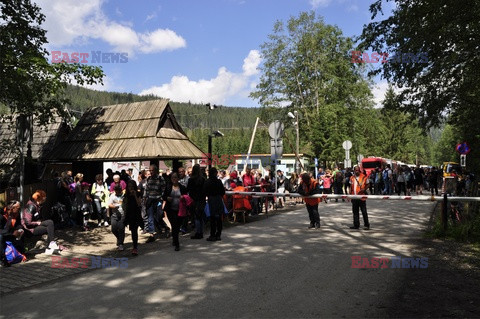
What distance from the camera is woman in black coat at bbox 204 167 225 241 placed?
389 inches

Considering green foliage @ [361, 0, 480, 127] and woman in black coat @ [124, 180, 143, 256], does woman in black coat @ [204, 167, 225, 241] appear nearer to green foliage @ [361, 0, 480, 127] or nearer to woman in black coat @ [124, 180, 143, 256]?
woman in black coat @ [124, 180, 143, 256]

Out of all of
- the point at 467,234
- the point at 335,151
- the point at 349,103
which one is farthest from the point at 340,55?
the point at 467,234

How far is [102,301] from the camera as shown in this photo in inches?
213

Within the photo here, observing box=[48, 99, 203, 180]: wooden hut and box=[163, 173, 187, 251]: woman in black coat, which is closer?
box=[163, 173, 187, 251]: woman in black coat

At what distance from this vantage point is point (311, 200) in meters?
11.6

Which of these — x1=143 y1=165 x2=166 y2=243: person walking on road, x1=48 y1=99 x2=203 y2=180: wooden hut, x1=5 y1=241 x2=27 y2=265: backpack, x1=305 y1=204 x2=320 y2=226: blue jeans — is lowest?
x1=5 y1=241 x2=27 y2=265: backpack

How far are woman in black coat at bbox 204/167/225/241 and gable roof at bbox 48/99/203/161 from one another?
24.4ft

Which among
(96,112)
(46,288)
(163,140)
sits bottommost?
(46,288)

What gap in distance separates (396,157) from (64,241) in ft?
245

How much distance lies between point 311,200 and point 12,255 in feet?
25.2

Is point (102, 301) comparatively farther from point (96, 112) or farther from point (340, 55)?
point (340, 55)

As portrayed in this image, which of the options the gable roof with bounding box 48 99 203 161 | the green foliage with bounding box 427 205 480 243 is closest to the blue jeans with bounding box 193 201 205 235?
the green foliage with bounding box 427 205 480 243

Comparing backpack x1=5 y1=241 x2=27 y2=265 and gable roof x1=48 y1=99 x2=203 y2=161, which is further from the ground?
gable roof x1=48 y1=99 x2=203 y2=161

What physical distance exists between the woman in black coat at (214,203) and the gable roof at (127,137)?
293 inches
